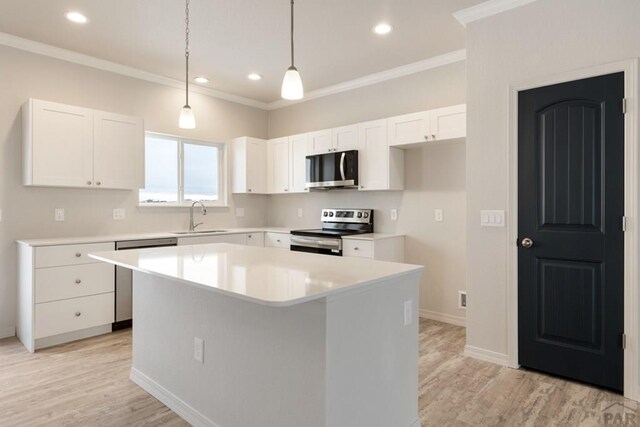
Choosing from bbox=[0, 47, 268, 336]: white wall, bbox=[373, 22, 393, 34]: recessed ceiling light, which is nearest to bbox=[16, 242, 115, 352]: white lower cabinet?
bbox=[0, 47, 268, 336]: white wall

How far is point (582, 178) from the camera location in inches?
98.7

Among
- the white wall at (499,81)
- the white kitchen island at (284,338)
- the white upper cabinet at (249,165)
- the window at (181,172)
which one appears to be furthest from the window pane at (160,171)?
the white wall at (499,81)

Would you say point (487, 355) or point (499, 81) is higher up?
point (499, 81)

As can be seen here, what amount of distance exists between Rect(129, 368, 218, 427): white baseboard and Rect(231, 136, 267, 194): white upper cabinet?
9.66ft

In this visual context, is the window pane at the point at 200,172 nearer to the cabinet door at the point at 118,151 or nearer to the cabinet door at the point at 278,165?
the cabinet door at the point at 278,165

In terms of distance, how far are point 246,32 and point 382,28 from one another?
1.17 metres

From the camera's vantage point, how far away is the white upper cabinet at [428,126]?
3.53 m

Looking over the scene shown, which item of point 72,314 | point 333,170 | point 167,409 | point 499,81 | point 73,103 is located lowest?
point 167,409

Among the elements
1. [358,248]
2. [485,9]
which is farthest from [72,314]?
[485,9]

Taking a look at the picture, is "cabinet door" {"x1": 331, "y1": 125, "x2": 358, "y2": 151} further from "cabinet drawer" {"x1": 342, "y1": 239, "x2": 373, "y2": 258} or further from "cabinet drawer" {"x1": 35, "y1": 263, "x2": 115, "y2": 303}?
"cabinet drawer" {"x1": 35, "y1": 263, "x2": 115, "y2": 303}

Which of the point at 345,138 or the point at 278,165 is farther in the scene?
the point at 278,165

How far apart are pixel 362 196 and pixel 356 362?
311 centimetres

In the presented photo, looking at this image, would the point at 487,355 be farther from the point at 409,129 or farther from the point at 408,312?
the point at 409,129

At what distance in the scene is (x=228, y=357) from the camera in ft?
6.31
